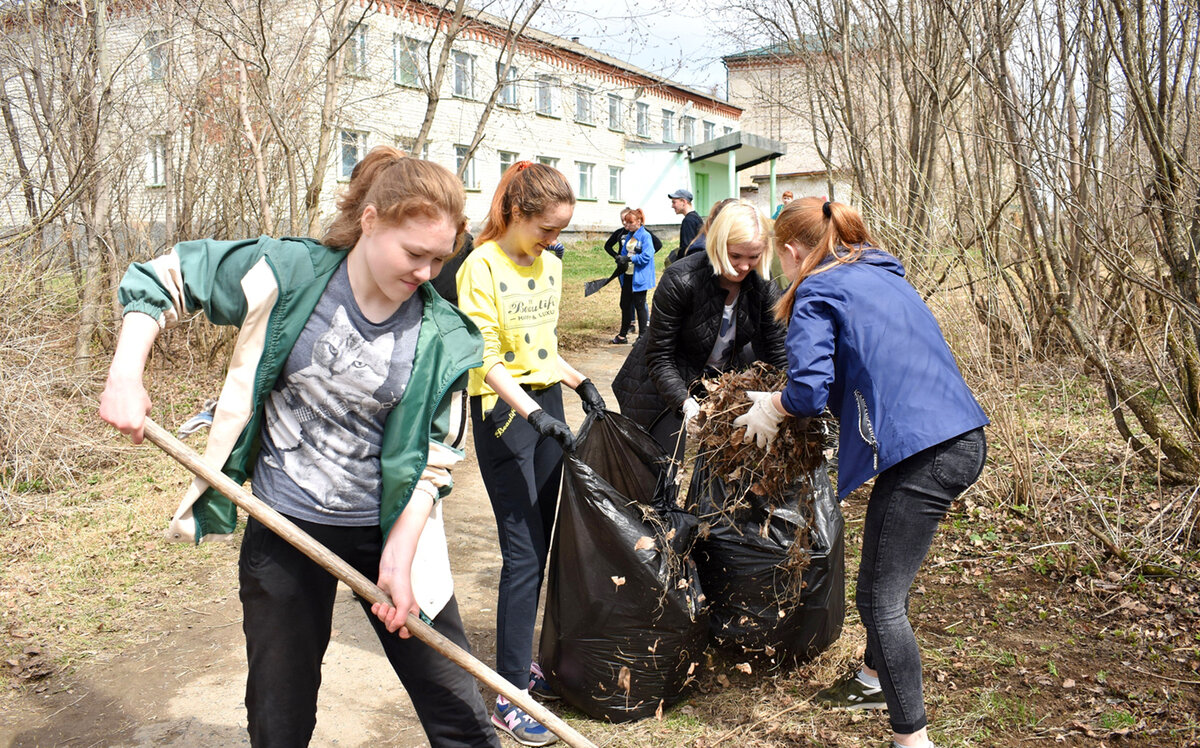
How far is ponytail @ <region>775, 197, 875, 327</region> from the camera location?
2.42 metres

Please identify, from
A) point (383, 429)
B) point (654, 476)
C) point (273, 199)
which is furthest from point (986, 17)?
point (273, 199)

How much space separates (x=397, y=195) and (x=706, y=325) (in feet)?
5.36

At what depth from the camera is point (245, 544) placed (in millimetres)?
1796

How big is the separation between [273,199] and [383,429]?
19.5 ft

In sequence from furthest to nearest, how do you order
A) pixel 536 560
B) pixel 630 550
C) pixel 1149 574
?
pixel 1149 574, pixel 536 560, pixel 630 550

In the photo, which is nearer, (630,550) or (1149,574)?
(630,550)

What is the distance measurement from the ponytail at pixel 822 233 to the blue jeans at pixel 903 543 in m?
0.54

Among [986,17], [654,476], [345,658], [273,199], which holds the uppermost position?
[986,17]

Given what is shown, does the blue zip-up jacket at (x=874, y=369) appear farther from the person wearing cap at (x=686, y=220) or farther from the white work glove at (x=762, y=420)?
the person wearing cap at (x=686, y=220)

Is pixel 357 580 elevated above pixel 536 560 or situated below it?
above

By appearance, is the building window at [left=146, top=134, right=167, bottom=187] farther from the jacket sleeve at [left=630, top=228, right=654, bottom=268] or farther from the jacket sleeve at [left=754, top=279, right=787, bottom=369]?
the jacket sleeve at [left=754, top=279, right=787, bottom=369]

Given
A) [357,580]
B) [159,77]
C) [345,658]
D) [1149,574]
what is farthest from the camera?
[159,77]

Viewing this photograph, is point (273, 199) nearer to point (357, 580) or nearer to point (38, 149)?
point (38, 149)

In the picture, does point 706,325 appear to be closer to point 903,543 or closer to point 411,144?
point 903,543
